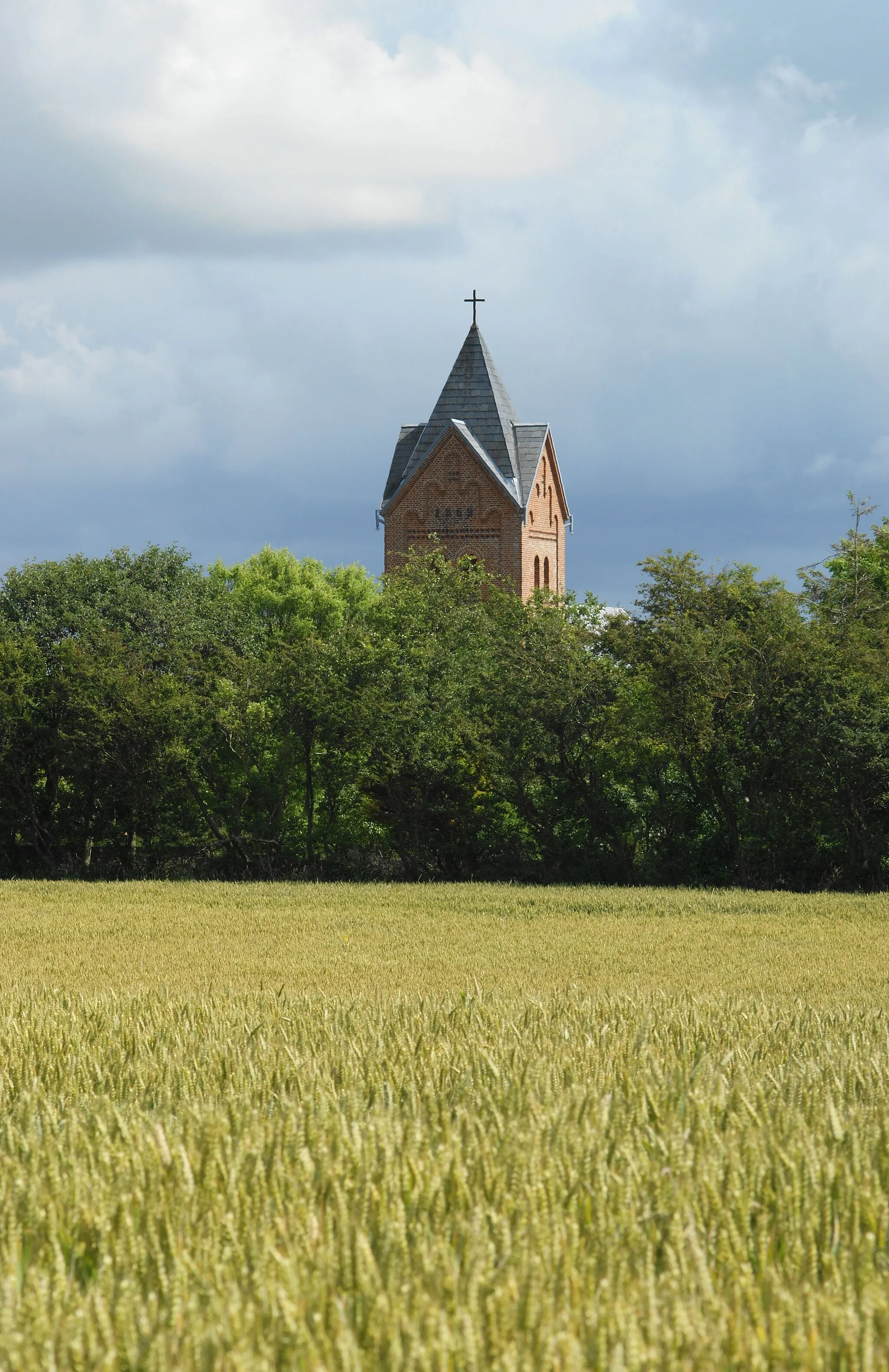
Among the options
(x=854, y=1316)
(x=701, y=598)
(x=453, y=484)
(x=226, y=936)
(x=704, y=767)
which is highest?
(x=453, y=484)

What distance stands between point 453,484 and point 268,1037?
62.2 metres

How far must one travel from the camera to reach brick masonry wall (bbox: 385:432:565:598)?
6506 cm

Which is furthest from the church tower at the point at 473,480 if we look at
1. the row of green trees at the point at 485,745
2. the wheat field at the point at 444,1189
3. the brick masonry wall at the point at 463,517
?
the wheat field at the point at 444,1189

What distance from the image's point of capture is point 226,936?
56.3 ft

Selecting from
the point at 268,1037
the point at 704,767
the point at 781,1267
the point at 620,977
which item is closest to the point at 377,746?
the point at 704,767

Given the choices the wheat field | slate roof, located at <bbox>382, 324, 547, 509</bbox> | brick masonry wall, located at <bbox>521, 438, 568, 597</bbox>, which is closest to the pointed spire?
slate roof, located at <bbox>382, 324, 547, 509</bbox>

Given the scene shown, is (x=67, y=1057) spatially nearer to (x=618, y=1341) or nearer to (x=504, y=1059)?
(x=504, y=1059)

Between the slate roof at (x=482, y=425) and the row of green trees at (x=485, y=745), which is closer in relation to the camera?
the row of green trees at (x=485, y=745)

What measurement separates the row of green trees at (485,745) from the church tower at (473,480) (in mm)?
31605

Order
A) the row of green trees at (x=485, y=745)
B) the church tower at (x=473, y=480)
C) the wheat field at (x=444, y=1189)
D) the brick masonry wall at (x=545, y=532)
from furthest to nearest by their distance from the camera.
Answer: the brick masonry wall at (x=545, y=532), the church tower at (x=473, y=480), the row of green trees at (x=485, y=745), the wheat field at (x=444, y=1189)

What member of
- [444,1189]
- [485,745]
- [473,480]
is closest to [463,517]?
[473,480]

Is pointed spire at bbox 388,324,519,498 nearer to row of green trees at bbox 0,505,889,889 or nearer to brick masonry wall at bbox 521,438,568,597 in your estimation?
brick masonry wall at bbox 521,438,568,597

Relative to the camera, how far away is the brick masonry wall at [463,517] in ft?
213

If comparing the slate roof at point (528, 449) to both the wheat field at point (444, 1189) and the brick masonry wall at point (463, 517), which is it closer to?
the brick masonry wall at point (463, 517)
